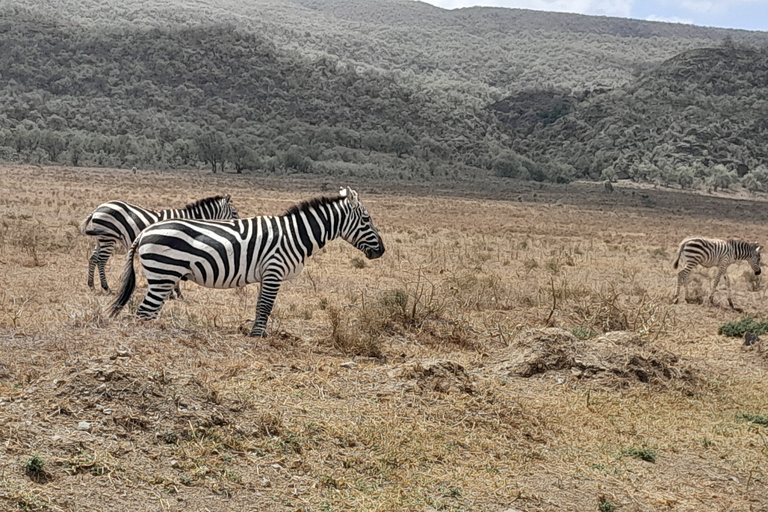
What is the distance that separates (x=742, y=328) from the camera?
1161 cm

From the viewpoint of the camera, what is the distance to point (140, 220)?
12508mm

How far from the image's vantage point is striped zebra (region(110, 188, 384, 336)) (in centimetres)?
888

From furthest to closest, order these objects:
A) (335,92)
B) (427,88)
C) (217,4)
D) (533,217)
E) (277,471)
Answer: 1. (217,4)
2. (427,88)
3. (335,92)
4. (533,217)
5. (277,471)

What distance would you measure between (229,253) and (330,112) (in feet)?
265

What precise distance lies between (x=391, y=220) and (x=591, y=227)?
8.73 m

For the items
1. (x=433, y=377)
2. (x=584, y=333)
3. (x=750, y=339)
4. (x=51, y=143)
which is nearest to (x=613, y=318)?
(x=584, y=333)

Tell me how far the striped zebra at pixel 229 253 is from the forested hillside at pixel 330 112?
51224 millimetres

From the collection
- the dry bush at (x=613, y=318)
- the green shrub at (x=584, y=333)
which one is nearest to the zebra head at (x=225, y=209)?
the dry bush at (x=613, y=318)

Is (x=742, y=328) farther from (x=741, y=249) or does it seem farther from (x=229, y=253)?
(x=229, y=253)

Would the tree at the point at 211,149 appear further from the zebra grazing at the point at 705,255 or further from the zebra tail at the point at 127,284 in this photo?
the zebra tail at the point at 127,284

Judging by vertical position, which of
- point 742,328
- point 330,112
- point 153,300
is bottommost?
point 742,328

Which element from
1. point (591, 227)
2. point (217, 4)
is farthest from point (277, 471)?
point (217, 4)

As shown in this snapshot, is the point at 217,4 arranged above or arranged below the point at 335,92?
above

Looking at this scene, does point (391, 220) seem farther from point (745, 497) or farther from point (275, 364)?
point (745, 497)
